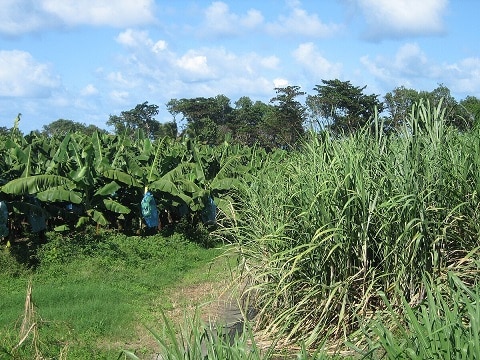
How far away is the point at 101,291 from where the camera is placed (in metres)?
9.81

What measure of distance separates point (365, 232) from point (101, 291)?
190 inches

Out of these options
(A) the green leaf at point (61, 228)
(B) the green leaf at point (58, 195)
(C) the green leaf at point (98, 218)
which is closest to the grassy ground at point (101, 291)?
(C) the green leaf at point (98, 218)

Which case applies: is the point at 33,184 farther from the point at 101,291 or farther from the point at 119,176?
the point at 101,291

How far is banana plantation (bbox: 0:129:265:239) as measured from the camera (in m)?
12.2

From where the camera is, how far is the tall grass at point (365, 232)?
6395 millimetres

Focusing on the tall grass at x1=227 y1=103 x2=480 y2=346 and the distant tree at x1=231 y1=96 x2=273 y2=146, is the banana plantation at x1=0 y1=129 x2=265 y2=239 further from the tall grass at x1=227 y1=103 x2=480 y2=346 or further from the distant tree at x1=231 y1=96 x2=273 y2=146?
the distant tree at x1=231 y1=96 x2=273 y2=146

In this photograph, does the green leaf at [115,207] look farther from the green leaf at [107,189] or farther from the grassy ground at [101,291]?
the grassy ground at [101,291]

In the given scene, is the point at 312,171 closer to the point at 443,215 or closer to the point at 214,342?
the point at 443,215

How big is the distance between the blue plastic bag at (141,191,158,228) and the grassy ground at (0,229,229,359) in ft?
1.41

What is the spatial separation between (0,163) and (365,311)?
955 cm

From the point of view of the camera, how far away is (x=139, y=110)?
6588 centimetres

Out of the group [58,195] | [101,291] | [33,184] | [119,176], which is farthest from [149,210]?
[101,291]

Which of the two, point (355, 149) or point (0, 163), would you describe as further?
point (0, 163)

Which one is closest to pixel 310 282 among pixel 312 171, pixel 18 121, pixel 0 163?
pixel 312 171
